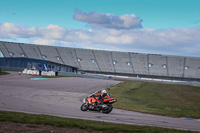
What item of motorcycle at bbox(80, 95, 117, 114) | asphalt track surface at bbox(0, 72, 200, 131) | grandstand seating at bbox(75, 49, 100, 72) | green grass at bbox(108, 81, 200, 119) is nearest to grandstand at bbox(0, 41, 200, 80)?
grandstand seating at bbox(75, 49, 100, 72)

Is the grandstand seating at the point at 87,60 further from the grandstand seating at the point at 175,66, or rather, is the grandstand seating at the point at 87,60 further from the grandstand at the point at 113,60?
the grandstand seating at the point at 175,66

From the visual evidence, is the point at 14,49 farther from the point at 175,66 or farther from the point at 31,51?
the point at 175,66

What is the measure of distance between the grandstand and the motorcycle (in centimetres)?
7401

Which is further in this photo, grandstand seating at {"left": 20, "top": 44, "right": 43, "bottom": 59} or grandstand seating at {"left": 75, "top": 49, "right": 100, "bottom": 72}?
grandstand seating at {"left": 75, "top": 49, "right": 100, "bottom": 72}

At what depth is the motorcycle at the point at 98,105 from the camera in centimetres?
1711

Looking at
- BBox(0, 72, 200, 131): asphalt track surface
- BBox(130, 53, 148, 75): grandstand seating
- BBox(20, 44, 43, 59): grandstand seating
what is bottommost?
BBox(0, 72, 200, 131): asphalt track surface

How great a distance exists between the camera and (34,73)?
60375 mm

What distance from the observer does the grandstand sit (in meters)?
91.2

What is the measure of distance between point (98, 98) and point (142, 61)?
7971 centimetres

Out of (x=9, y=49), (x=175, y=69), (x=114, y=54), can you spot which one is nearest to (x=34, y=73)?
(x=9, y=49)

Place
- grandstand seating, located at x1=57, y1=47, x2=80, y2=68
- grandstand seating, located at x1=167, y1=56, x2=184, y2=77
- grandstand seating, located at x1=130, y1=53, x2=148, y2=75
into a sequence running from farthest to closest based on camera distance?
grandstand seating, located at x1=57, y1=47, x2=80, y2=68 → grandstand seating, located at x1=130, y1=53, x2=148, y2=75 → grandstand seating, located at x1=167, y1=56, x2=184, y2=77

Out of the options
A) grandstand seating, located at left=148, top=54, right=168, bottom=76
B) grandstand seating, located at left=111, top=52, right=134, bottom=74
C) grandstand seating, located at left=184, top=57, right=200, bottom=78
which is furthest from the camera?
grandstand seating, located at left=111, top=52, right=134, bottom=74

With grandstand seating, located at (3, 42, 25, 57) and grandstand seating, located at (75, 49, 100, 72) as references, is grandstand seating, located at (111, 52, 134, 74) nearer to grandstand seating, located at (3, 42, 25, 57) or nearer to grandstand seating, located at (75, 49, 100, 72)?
grandstand seating, located at (75, 49, 100, 72)

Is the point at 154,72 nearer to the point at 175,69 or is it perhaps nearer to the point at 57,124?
the point at 175,69
